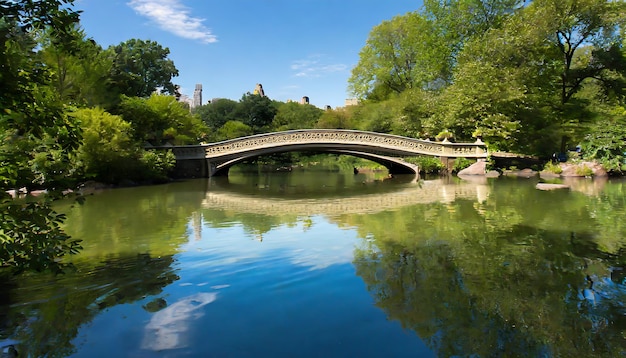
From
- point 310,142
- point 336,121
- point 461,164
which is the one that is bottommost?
point 461,164

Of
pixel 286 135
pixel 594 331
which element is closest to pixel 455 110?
pixel 286 135

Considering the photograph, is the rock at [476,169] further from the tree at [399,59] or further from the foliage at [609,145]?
the tree at [399,59]

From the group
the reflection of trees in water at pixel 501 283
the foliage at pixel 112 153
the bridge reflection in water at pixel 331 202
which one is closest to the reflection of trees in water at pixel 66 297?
the reflection of trees in water at pixel 501 283

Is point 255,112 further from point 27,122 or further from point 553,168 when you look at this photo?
point 27,122

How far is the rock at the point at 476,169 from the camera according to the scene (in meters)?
22.1

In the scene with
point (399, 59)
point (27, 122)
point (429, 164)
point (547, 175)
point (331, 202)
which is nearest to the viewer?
point (27, 122)

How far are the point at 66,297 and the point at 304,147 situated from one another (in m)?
19.1

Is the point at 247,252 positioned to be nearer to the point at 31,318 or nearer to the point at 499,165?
the point at 31,318

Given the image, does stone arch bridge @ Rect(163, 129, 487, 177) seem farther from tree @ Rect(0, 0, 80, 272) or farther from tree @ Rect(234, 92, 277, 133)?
tree @ Rect(234, 92, 277, 133)

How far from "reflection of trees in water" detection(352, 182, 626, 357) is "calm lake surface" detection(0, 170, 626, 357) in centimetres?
2

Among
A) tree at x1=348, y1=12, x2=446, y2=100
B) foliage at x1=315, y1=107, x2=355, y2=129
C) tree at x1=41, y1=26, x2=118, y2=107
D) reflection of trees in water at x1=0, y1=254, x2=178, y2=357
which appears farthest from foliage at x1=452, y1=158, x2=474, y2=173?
reflection of trees in water at x1=0, y1=254, x2=178, y2=357

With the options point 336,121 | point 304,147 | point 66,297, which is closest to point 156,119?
point 304,147

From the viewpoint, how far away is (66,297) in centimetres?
418

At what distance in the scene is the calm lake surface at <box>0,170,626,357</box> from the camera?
3.20m
